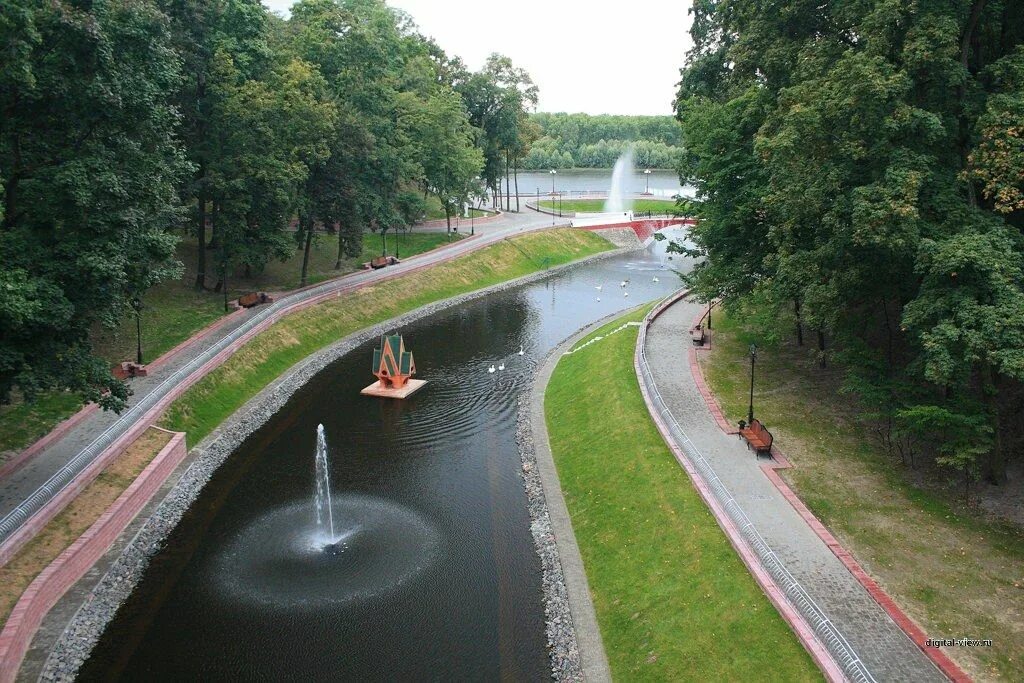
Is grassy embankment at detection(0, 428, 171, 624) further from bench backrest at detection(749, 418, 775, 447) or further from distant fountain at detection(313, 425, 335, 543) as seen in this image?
bench backrest at detection(749, 418, 775, 447)

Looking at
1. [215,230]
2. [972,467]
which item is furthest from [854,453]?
[215,230]

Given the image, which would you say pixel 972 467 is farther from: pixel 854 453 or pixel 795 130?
pixel 795 130

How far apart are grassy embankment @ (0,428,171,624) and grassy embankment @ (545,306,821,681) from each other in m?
15.1

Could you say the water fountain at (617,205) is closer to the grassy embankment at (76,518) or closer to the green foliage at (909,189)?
the green foliage at (909,189)

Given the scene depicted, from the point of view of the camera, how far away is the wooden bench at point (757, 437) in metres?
25.2

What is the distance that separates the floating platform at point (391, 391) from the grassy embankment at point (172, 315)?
10.0 m

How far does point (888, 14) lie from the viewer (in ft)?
72.3

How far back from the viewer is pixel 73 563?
2097cm

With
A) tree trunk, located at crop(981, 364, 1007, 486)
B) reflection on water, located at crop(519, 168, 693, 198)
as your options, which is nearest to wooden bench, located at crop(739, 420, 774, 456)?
tree trunk, located at crop(981, 364, 1007, 486)

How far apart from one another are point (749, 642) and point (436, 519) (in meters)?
11.8

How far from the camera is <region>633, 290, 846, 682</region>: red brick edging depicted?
616 inches

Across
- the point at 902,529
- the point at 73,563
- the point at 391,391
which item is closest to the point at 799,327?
the point at 902,529

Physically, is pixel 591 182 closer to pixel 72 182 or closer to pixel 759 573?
pixel 72 182

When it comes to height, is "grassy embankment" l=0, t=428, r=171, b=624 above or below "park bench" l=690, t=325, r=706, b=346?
below
